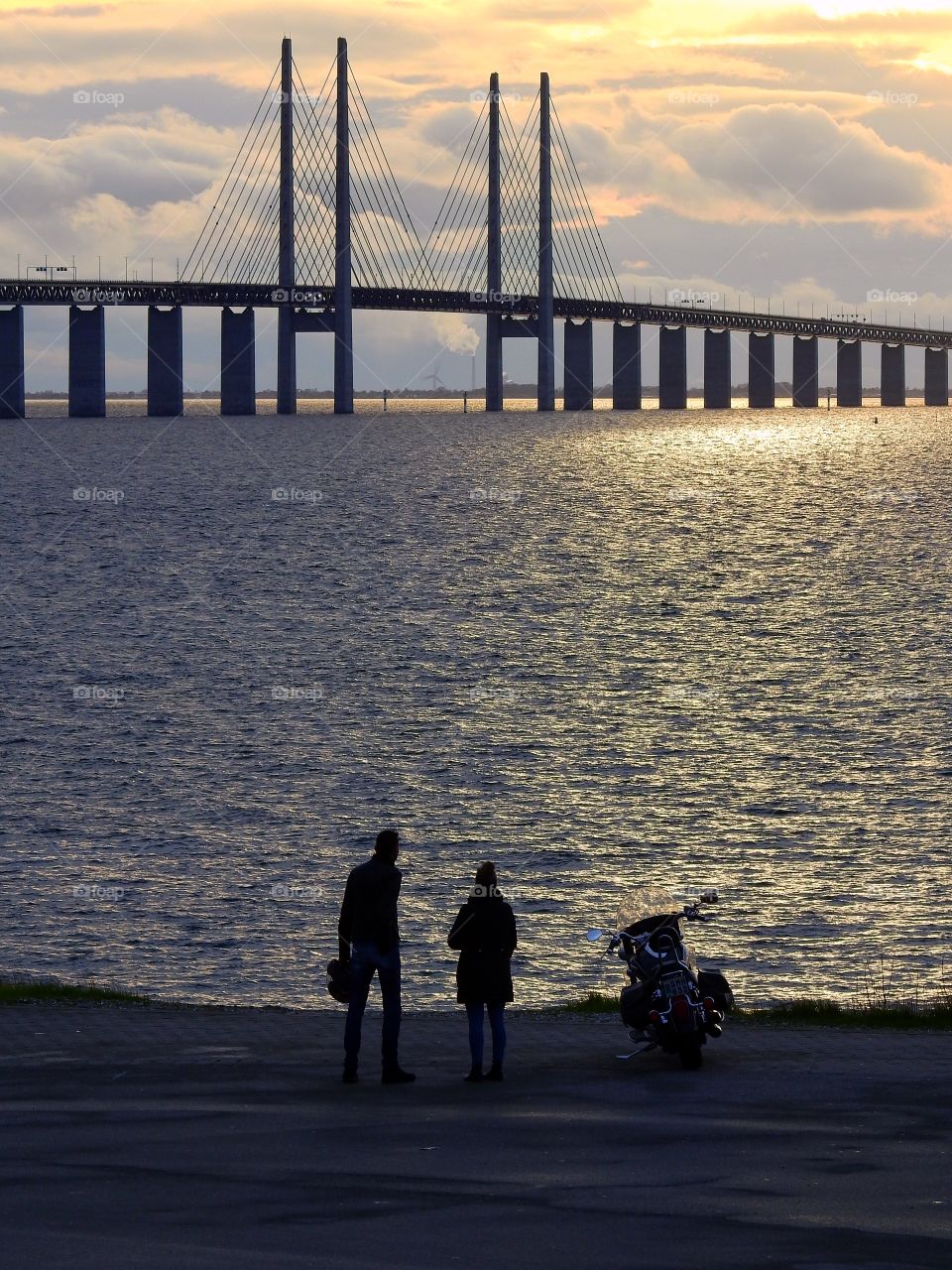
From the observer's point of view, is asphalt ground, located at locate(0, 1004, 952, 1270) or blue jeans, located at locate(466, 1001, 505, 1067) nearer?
asphalt ground, located at locate(0, 1004, 952, 1270)

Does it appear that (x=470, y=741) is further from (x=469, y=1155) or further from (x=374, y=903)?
(x=469, y=1155)

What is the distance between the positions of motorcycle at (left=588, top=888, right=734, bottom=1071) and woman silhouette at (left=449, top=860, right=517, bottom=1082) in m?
0.78

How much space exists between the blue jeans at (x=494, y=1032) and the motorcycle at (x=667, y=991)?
3.15 feet

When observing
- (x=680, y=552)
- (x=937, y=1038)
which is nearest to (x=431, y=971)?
(x=937, y=1038)

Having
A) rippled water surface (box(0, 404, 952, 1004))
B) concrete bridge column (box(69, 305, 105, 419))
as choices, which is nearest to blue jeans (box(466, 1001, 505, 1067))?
rippled water surface (box(0, 404, 952, 1004))

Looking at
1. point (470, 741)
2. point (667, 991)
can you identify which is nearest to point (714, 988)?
point (667, 991)

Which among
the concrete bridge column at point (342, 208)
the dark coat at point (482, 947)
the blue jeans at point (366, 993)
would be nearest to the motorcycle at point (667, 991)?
the dark coat at point (482, 947)

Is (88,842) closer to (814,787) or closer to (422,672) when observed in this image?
(814,787)

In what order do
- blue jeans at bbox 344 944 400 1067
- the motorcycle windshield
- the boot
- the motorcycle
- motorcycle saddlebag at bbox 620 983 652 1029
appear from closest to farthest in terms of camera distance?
blue jeans at bbox 344 944 400 1067 → the boot → the motorcycle → motorcycle saddlebag at bbox 620 983 652 1029 → the motorcycle windshield

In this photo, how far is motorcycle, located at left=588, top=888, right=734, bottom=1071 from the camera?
14.6 meters

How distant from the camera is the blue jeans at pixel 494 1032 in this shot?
14.2m

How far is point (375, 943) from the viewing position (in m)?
14.1

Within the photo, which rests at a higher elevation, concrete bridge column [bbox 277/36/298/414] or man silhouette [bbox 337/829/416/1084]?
concrete bridge column [bbox 277/36/298/414]

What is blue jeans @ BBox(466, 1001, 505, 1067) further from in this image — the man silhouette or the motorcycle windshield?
the motorcycle windshield
